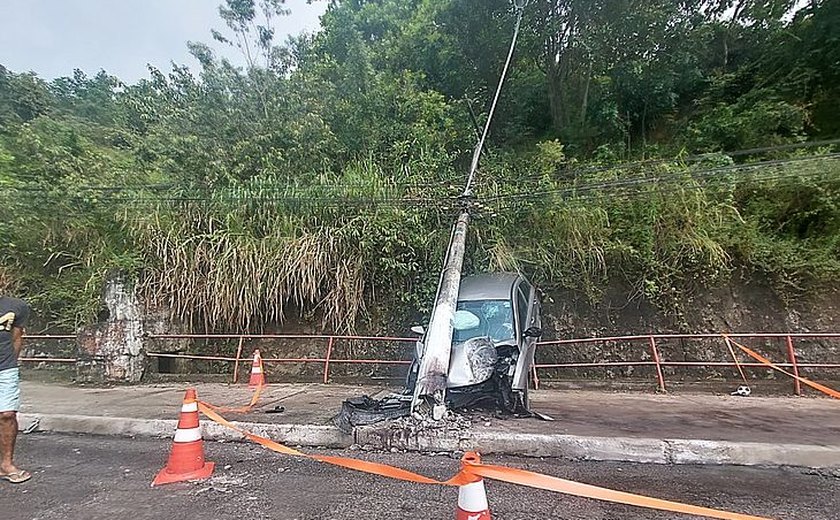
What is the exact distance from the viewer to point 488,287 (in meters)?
7.66

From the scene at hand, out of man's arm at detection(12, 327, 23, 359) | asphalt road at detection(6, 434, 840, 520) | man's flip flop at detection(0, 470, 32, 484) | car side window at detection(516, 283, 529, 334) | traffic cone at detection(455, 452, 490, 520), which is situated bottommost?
asphalt road at detection(6, 434, 840, 520)

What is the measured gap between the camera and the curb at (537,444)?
4258mm

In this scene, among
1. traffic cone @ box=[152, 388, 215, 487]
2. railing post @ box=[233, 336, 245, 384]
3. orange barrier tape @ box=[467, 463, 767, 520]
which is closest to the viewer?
orange barrier tape @ box=[467, 463, 767, 520]

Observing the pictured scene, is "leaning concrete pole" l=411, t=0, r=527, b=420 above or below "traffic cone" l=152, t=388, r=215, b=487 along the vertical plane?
above

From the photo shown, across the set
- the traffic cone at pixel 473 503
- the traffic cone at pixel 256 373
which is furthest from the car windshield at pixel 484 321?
the traffic cone at pixel 473 503

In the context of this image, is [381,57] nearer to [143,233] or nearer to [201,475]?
[143,233]

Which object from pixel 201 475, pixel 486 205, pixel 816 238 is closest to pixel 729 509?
pixel 201 475

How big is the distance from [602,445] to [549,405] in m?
2.14

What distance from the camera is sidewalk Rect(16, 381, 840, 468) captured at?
173 inches

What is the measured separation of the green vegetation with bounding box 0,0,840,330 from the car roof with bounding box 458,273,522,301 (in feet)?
5.32

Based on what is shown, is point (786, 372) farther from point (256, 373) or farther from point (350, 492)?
point (256, 373)

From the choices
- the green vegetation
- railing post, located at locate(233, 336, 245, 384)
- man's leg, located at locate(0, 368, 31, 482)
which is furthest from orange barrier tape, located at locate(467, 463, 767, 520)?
railing post, located at locate(233, 336, 245, 384)

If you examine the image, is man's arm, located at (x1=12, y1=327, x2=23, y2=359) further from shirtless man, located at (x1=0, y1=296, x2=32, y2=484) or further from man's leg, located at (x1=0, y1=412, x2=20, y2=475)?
man's leg, located at (x1=0, y1=412, x2=20, y2=475)

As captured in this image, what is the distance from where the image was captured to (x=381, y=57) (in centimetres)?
1544
